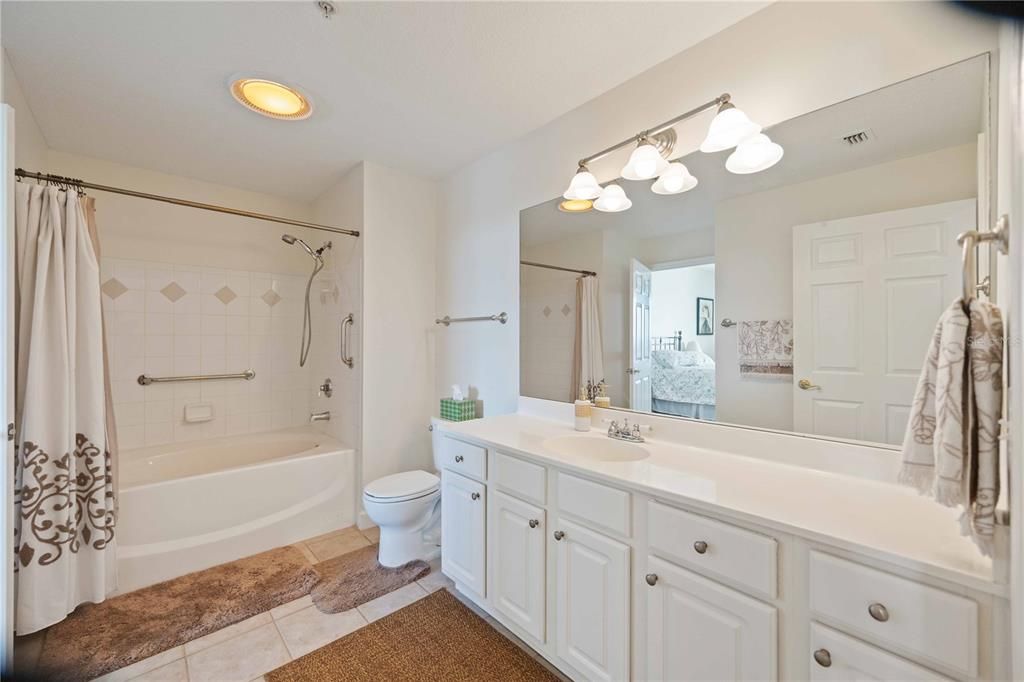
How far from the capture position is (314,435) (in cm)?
316

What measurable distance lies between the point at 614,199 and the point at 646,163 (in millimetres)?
262

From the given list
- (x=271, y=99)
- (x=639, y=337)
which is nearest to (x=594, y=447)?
(x=639, y=337)

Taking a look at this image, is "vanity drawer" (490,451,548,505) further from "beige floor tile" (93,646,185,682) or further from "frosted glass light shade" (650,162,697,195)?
"beige floor tile" (93,646,185,682)

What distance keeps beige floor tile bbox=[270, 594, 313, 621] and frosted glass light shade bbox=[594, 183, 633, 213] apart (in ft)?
7.60

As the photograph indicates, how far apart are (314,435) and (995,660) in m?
3.41

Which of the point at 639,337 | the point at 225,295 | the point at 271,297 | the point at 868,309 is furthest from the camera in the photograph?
the point at 271,297

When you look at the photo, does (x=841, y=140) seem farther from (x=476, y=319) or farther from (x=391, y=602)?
(x=391, y=602)

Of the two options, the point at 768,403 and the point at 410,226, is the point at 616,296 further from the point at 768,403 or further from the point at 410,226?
the point at 410,226

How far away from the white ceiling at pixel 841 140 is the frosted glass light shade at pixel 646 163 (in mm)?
110

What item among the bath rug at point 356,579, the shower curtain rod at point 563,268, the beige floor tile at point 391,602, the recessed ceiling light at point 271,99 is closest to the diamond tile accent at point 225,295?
the recessed ceiling light at point 271,99

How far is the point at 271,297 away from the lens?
334cm

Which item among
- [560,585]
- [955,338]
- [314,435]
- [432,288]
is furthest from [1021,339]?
[314,435]

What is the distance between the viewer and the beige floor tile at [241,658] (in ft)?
5.00

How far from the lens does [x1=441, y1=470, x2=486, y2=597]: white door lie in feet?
5.74
